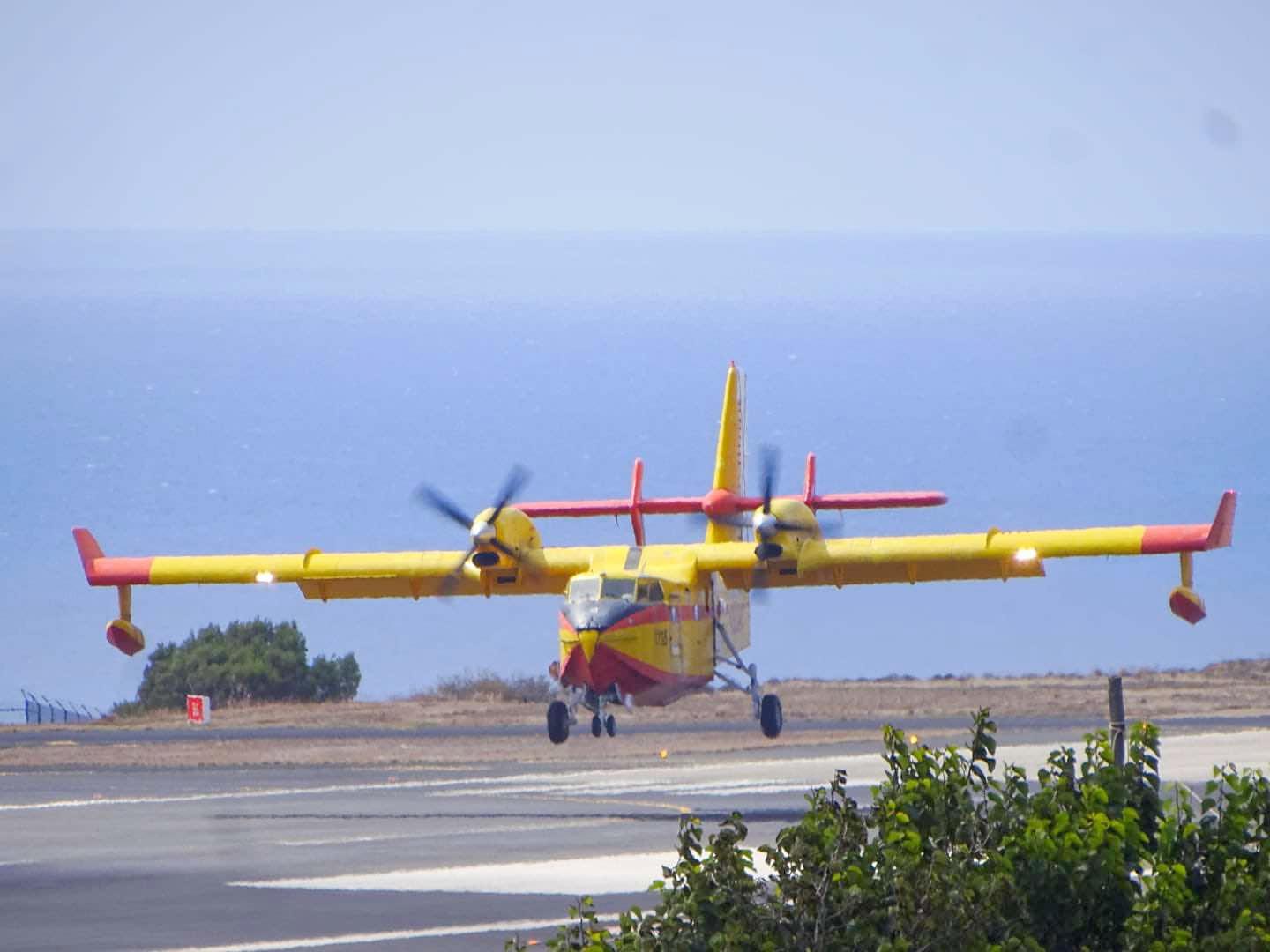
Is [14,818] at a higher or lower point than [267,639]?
lower

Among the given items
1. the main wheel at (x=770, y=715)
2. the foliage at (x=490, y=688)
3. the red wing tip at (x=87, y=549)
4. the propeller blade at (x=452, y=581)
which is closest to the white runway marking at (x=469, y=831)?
the main wheel at (x=770, y=715)

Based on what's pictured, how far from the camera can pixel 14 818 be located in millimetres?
33812

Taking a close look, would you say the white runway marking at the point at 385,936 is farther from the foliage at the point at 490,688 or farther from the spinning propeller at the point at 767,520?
the foliage at the point at 490,688

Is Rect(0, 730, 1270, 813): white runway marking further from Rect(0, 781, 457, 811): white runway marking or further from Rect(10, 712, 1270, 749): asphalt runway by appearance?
Rect(10, 712, 1270, 749): asphalt runway

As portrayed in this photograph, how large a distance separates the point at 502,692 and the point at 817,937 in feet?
178

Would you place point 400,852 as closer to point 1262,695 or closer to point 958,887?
point 958,887

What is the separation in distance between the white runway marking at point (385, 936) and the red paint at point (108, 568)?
24.8 m

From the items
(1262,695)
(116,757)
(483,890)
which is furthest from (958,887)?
(1262,695)

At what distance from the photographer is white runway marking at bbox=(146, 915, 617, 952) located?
20.2 meters

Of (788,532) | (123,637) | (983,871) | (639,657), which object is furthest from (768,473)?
(983,871)

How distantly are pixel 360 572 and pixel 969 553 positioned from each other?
35.6 ft

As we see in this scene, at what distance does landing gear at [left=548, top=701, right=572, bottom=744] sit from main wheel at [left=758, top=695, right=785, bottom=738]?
471 cm

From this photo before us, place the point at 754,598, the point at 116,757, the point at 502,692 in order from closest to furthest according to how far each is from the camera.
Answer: the point at 754,598 < the point at 116,757 < the point at 502,692

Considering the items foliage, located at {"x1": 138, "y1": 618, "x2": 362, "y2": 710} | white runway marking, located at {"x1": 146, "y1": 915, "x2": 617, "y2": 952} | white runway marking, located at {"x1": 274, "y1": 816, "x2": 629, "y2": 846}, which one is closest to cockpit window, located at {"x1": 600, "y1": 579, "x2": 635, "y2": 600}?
white runway marking, located at {"x1": 274, "y1": 816, "x2": 629, "y2": 846}
